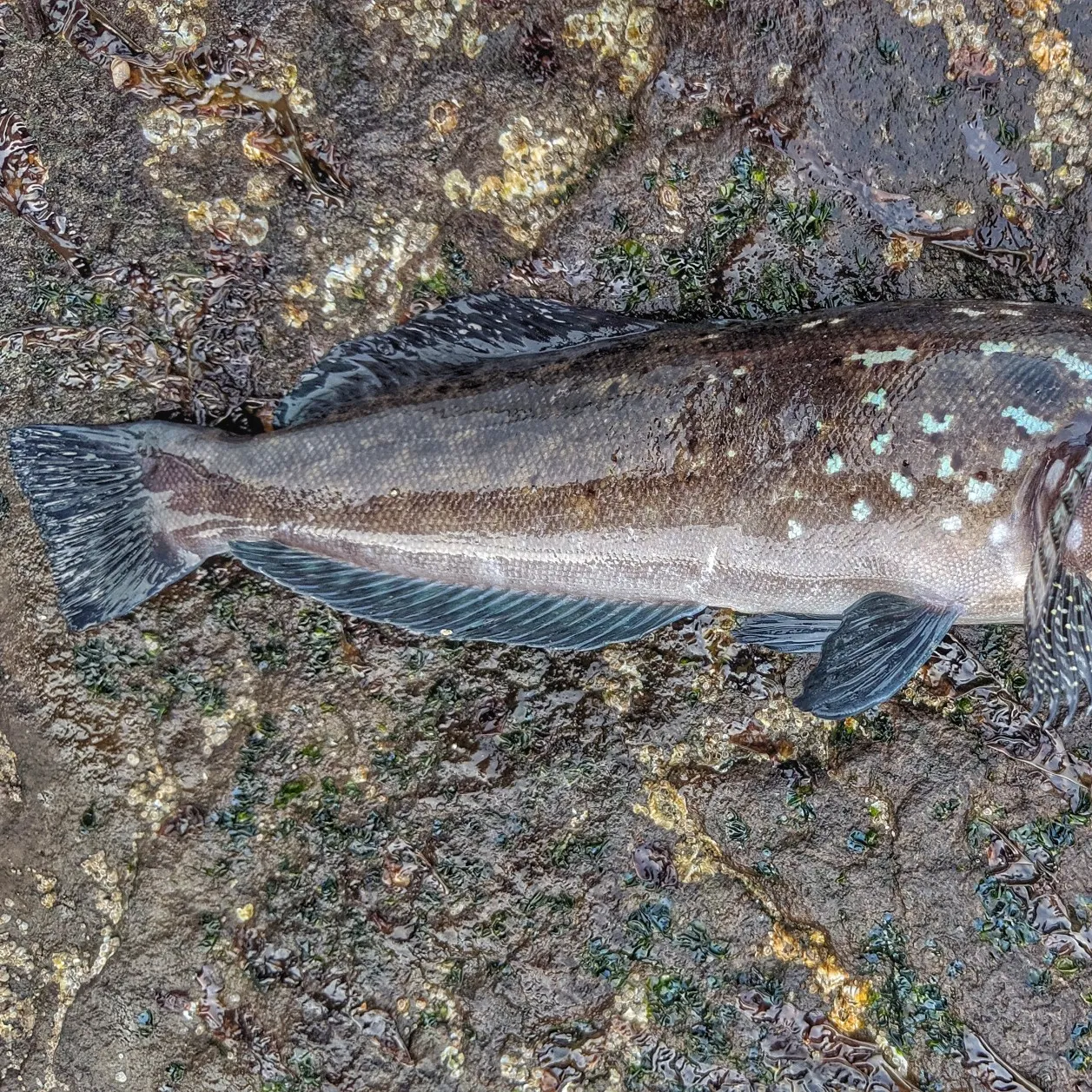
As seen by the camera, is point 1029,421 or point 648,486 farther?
point 648,486

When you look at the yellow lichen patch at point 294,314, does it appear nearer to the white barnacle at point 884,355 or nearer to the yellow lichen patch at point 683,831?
the white barnacle at point 884,355

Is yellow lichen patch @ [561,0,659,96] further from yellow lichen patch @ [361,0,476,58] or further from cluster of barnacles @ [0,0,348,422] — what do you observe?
cluster of barnacles @ [0,0,348,422]

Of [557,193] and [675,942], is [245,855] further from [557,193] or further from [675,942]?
[557,193]

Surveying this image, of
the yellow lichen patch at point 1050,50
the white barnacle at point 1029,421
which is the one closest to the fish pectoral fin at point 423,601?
the white barnacle at point 1029,421

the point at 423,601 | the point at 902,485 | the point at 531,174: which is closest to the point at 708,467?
the point at 902,485

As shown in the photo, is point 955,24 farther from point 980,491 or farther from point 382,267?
point 382,267

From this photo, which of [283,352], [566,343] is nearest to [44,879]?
[283,352]
